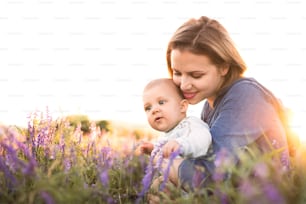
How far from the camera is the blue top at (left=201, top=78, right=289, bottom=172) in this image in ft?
10.5

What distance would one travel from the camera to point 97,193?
2264 mm

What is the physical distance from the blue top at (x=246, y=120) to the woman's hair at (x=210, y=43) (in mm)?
208

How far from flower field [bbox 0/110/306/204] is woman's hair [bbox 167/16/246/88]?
852 mm

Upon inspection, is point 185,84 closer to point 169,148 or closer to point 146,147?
point 146,147

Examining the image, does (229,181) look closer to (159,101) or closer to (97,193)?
(97,193)

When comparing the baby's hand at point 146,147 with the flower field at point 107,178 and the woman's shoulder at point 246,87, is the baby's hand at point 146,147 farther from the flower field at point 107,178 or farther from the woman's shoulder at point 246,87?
the woman's shoulder at point 246,87

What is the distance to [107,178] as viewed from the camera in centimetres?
216

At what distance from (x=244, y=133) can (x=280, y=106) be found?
2.00 feet

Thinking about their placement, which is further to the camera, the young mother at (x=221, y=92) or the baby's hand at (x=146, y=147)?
the baby's hand at (x=146, y=147)

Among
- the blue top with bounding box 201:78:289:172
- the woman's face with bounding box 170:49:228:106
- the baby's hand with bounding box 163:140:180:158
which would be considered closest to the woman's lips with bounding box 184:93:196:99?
the woman's face with bounding box 170:49:228:106

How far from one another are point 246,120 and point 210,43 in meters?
0.67

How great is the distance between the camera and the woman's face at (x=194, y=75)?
3.54 m

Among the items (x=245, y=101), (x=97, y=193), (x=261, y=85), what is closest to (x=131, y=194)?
(x=97, y=193)

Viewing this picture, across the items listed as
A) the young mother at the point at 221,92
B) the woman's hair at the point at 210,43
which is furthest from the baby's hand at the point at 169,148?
the woman's hair at the point at 210,43
